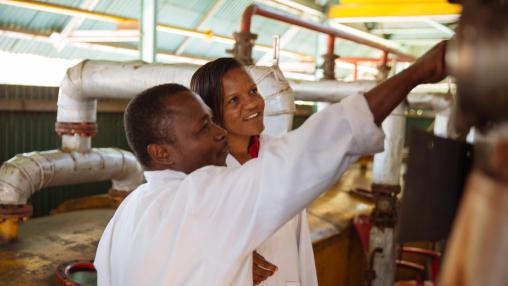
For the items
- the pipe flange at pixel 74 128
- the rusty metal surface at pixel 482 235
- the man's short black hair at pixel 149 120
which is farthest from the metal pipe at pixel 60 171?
the rusty metal surface at pixel 482 235

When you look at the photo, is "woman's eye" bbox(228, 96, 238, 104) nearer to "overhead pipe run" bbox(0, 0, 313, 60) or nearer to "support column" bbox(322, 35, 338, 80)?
"support column" bbox(322, 35, 338, 80)

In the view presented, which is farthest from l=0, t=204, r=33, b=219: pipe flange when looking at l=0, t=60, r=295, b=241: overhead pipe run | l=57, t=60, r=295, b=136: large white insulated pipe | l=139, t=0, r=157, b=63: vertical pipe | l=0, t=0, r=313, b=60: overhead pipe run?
l=0, t=0, r=313, b=60: overhead pipe run

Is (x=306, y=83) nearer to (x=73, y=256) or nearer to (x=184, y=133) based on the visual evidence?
(x=73, y=256)

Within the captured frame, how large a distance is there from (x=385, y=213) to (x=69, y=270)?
2.60 metres

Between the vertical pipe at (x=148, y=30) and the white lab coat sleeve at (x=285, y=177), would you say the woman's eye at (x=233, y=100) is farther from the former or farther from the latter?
the vertical pipe at (x=148, y=30)

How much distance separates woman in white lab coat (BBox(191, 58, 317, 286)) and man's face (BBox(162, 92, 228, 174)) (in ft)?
1.50

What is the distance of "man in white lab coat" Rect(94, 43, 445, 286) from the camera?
90cm

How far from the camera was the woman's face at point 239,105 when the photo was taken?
1.83m

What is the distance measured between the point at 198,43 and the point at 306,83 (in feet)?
14.5

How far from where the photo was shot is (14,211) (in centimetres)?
306

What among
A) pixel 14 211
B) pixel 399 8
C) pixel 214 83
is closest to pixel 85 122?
pixel 14 211

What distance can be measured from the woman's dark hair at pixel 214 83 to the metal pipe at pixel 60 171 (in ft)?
4.81

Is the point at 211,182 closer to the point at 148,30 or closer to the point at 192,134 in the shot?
the point at 192,134

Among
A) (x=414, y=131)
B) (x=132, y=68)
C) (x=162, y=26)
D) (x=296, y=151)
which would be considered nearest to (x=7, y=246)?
(x=132, y=68)
